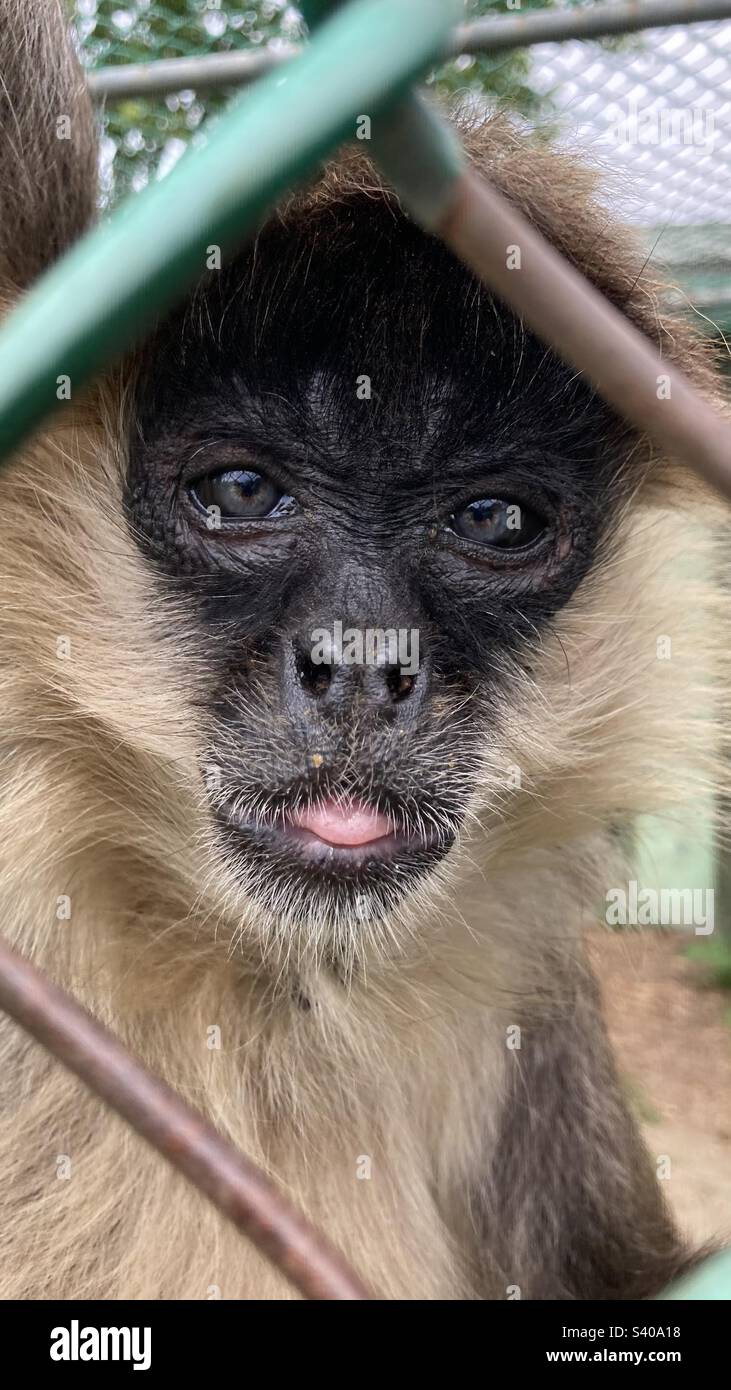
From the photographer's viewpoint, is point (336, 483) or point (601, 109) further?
point (601, 109)

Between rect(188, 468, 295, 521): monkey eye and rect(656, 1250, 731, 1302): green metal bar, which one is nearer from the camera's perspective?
rect(656, 1250, 731, 1302): green metal bar

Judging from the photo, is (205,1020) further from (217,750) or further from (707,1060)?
(707,1060)

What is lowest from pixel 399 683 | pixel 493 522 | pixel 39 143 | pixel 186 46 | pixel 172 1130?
pixel 172 1130

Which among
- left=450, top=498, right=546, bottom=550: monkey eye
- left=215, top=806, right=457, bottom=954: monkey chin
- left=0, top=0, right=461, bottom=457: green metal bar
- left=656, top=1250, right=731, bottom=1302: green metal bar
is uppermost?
left=450, top=498, right=546, bottom=550: monkey eye

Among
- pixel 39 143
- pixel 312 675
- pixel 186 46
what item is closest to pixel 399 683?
pixel 312 675

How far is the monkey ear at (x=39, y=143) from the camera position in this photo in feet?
7.09

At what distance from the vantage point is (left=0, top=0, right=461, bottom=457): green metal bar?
777 millimetres

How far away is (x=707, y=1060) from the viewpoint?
326 inches

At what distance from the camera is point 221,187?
79 centimetres

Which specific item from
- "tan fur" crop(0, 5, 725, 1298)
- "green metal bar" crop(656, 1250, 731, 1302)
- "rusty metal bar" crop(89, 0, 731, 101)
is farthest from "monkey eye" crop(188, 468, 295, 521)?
"green metal bar" crop(656, 1250, 731, 1302)

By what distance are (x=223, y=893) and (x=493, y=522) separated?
965mm

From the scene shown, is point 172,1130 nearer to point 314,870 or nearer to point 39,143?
point 314,870

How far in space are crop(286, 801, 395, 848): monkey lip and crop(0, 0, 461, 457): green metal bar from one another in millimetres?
1444

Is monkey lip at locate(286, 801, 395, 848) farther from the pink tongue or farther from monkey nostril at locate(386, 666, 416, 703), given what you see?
monkey nostril at locate(386, 666, 416, 703)
